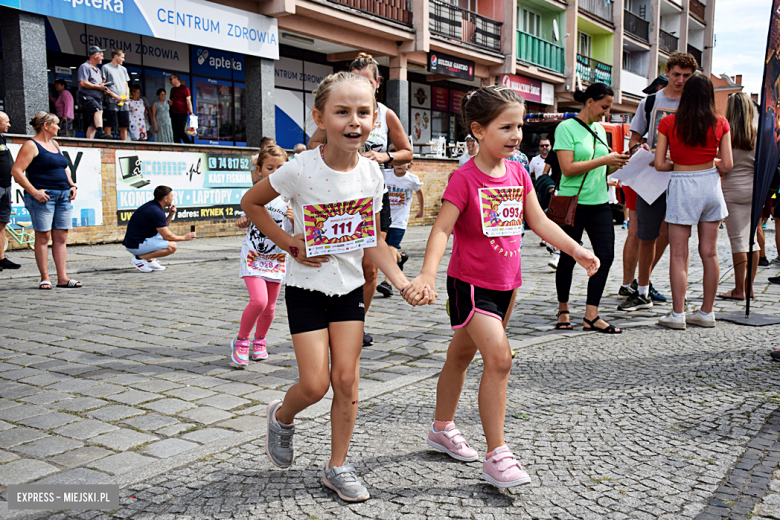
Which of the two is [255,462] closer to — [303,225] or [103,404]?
[303,225]

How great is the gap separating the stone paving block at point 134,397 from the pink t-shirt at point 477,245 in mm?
2071

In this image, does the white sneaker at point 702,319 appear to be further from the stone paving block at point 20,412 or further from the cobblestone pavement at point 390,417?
the stone paving block at point 20,412

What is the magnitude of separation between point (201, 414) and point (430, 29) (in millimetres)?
22000

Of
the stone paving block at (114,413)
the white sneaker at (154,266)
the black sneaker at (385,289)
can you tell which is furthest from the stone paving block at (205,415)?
the white sneaker at (154,266)

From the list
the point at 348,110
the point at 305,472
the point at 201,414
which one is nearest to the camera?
the point at 348,110

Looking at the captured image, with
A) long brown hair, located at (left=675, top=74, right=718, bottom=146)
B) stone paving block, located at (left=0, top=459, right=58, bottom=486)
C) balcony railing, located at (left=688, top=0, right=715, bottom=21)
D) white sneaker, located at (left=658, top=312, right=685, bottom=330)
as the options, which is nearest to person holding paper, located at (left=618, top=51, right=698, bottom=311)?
long brown hair, located at (left=675, top=74, right=718, bottom=146)

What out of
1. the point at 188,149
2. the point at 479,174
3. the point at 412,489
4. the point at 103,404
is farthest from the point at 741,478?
the point at 188,149

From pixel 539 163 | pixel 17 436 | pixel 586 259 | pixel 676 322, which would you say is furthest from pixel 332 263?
pixel 539 163

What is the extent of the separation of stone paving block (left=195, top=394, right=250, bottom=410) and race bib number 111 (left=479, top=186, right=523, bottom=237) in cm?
186

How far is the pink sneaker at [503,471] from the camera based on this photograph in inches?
109

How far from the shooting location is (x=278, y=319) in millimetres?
6613

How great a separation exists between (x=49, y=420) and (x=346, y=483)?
1.90 metres

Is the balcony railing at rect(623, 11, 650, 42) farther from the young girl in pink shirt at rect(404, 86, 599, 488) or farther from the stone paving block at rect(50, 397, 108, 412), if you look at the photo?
the stone paving block at rect(50, 397, 108, 412)

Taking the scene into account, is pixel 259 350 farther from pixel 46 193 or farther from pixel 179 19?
pixel 179 19
